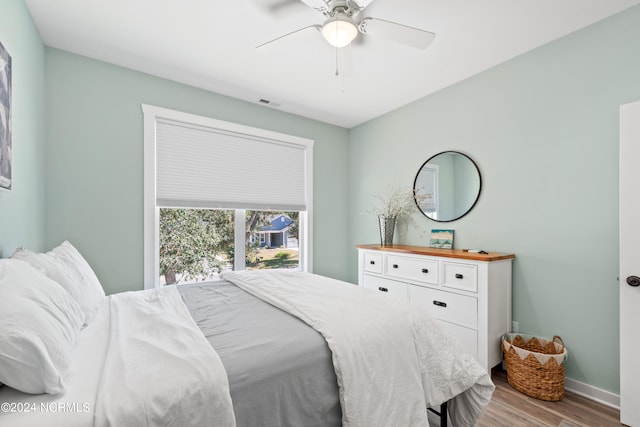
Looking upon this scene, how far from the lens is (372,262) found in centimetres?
316

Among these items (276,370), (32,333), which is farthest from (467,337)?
(32,333)

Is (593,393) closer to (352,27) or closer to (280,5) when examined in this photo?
(352,27)

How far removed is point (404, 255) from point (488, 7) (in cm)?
196

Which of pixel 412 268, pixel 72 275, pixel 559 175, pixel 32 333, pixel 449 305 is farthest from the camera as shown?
pixel 412 268

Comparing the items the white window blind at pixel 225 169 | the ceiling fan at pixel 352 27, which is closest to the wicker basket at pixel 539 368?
the ceiling fan at pixel 352 27

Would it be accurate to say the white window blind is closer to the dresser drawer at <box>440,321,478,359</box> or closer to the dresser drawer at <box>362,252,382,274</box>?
the dresser drawer at <box>362,252,382,274</box>

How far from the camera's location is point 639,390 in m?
1.70

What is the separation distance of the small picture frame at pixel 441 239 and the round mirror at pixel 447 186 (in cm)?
13

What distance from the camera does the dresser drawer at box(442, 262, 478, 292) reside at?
7.49 ft

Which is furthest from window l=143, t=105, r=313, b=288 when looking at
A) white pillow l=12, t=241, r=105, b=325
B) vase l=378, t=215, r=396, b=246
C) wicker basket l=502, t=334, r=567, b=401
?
wicker basket l=502, t=334, r=567, b=401

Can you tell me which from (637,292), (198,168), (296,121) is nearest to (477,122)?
(637,292)

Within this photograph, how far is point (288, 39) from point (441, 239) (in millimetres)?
2248

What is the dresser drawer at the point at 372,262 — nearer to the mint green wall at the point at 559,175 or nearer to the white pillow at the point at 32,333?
the mint green wall at the point at 559,175

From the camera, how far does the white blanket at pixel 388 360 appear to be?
1174 millimetres
